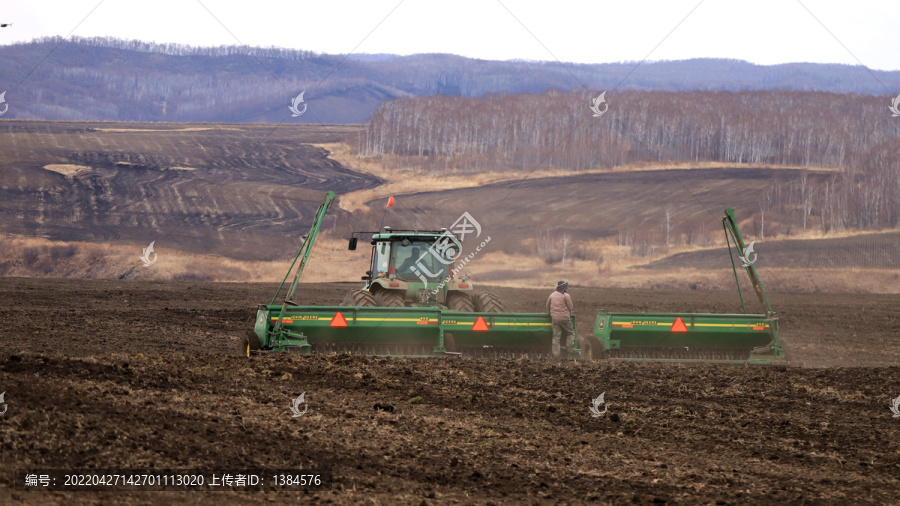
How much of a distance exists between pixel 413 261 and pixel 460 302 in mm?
1239

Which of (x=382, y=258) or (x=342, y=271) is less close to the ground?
(x=382, y=258)

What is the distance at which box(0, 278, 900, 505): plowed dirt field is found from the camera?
23.4 ft

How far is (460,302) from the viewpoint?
16406 mm

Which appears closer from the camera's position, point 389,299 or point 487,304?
point 389,299

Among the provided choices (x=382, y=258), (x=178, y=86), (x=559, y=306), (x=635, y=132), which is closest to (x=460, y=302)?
(x=382, y=258)

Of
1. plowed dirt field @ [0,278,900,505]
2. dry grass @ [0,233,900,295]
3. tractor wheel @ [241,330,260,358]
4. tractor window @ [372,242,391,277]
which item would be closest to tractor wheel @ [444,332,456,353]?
plowed dirt field @ [0,278,900,505]

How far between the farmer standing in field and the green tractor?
4.38 feet

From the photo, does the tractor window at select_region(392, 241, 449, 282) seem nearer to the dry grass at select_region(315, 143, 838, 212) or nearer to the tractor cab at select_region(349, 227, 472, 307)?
the tractor cab at select_region(349, 227, 472, 307)

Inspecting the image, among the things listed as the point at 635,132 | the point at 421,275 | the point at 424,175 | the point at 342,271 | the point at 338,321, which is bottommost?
the point at 342,271

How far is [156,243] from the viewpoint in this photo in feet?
177

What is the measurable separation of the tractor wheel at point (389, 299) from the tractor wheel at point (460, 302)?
2.89 ft

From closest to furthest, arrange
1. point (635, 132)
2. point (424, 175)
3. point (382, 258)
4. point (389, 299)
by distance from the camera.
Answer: point (389, 299)
point (382, 258)
point (424, 175)
point (635, 132)

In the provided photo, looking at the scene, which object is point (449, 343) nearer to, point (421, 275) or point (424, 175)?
point (421, 275)

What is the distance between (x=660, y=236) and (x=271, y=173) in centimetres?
3285
